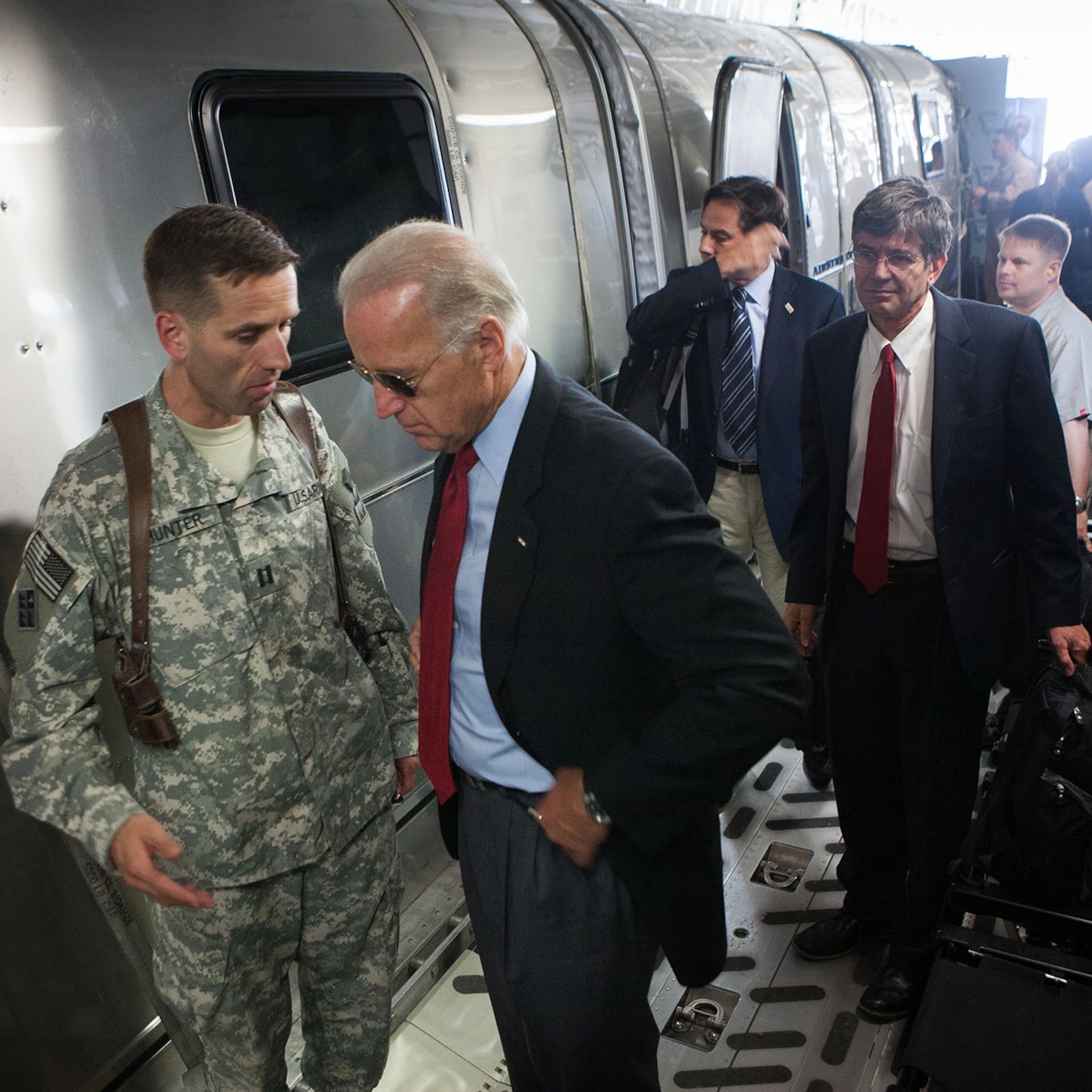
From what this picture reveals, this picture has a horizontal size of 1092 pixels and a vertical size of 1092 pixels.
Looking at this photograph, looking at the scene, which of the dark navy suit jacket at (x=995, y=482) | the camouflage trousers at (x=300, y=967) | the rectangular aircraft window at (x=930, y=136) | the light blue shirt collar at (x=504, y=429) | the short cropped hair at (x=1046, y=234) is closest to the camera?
the light blue shirt collar at (x=504, y=429)

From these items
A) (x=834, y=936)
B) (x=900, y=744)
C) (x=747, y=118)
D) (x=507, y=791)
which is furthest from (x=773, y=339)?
(x=507, y=791)

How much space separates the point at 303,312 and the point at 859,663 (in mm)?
1795

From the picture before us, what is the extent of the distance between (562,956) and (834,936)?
1.54 m

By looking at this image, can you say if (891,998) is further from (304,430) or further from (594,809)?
(304,430)

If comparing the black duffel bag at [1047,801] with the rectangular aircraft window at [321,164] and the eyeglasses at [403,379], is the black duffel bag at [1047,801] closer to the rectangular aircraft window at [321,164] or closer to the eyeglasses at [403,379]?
the eyeglasses at [403,379]

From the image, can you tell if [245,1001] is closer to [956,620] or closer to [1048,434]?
[956,620]

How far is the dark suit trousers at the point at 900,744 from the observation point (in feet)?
8.87

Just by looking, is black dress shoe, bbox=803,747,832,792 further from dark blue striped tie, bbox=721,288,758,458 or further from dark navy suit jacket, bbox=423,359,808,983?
dark navy suit jacket, bbox=423,359,808,983

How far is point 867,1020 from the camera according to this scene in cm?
273

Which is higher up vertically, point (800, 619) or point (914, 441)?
point (914, 441)

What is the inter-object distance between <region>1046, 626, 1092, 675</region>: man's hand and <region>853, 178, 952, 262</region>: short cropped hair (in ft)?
3.36

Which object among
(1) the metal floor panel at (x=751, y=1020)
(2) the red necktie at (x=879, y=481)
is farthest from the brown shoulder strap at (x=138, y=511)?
(2) the red necktie at (x=879, y=481)

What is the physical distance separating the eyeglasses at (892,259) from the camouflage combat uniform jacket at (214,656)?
4.84 feet

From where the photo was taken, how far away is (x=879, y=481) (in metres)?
2.64
